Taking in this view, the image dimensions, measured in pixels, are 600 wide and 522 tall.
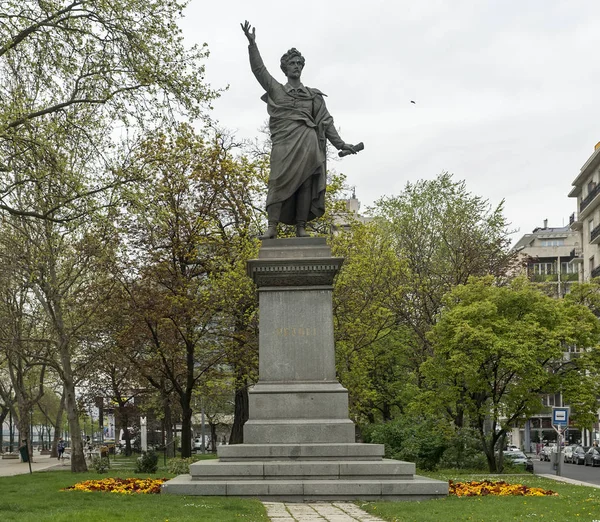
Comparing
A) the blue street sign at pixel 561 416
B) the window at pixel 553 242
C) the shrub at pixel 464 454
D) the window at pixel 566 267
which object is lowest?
the shrub at pixel 464 454

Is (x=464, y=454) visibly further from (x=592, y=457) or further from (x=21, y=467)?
(x=21, y=467)

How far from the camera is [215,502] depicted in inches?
503

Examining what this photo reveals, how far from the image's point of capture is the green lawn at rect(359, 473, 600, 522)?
11445 millimetres

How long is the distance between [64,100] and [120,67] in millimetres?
1731

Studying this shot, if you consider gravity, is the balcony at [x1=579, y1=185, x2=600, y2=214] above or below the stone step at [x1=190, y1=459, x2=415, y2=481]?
above

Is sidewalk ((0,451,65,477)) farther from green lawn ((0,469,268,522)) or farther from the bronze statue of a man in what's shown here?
the bronze statue of a man

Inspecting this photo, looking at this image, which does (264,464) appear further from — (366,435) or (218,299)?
(366,435)

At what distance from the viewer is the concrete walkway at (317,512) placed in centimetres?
1123

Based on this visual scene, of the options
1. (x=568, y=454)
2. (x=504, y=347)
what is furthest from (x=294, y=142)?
(x=568, y=454)

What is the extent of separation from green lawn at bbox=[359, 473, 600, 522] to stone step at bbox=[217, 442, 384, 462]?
158 cm

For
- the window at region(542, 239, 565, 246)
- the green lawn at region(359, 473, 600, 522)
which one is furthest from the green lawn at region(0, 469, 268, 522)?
the window at region(542, 239, 565, 246)

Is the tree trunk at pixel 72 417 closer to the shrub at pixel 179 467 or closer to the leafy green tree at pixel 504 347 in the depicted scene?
the shrub at pixel 179 467

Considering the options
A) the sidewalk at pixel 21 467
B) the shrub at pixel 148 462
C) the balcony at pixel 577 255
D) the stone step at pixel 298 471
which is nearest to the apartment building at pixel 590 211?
the balcony at pixel 577 255

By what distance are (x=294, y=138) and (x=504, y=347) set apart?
1461 centimetres
